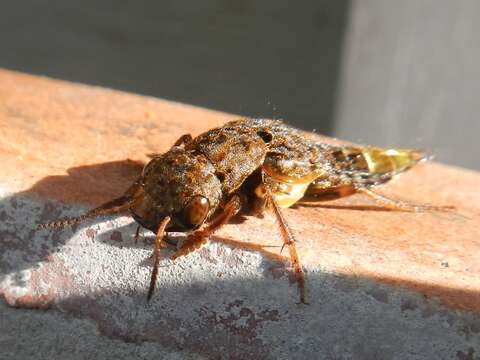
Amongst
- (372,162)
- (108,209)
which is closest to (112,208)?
(108,209)

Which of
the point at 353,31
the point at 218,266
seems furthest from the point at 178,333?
the point at 353,31

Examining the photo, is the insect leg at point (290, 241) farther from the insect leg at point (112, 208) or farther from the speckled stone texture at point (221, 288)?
the insect leg at point (112, 208)

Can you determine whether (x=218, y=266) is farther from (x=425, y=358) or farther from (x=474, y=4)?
(x=474, y=4)

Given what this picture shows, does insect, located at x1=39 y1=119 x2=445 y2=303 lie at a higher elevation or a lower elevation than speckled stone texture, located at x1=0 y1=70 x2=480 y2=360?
higher

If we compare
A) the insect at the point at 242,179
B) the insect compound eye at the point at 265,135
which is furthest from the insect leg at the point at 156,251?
the insect compound eye at the point at 265,135

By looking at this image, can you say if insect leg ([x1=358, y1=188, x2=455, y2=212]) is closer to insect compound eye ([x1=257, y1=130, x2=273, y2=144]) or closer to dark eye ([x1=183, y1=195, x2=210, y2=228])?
insect compound eye ([x1=257, y1=130, x2=273, y2=144])

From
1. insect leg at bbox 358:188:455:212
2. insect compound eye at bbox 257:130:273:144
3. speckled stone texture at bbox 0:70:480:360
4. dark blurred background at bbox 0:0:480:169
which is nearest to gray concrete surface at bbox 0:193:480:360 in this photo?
speckled stone texture at bbox 0:70:480:360

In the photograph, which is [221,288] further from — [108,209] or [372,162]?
[372,162]
